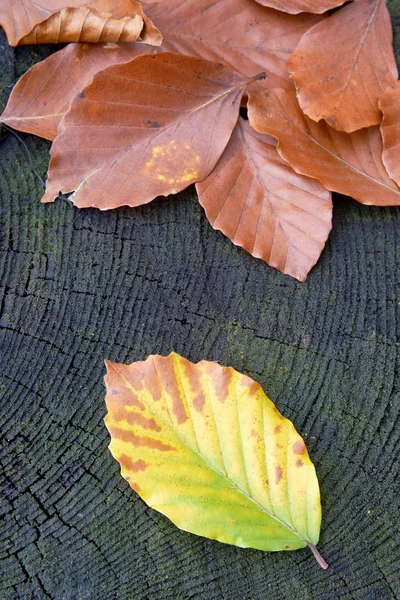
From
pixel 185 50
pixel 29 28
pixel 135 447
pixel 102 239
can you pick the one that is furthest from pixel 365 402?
pixel 29 28

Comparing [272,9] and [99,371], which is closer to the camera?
[99,371]

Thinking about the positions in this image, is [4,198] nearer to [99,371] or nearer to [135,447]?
[99,371]

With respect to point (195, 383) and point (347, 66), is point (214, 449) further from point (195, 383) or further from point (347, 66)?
point (347, 66)

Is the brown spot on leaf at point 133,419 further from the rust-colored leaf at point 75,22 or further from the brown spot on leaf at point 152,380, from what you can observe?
the rust-colored leaf at point 75,22

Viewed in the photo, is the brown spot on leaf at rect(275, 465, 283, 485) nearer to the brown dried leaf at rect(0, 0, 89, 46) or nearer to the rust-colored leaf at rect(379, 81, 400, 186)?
the rust-colored leaf at rect(379, 81, 400, 186)

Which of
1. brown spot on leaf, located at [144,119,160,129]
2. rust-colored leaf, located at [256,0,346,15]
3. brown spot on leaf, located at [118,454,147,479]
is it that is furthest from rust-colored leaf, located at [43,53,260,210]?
brown spot on leaf, located at [118,454,147,479]

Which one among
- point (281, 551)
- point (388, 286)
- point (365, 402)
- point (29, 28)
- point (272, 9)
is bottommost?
point (281, 551)
